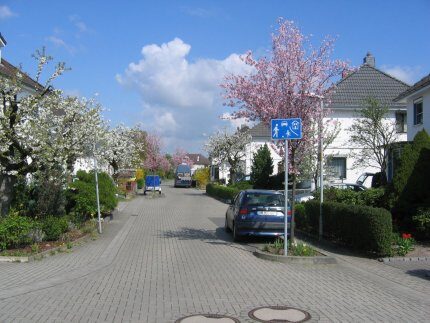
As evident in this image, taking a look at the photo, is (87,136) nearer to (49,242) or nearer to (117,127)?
(49,242)

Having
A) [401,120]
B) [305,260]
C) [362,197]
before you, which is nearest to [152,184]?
[401,120]

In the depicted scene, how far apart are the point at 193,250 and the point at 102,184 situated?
8303mm

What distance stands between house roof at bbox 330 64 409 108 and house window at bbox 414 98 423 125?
11109 millimetres

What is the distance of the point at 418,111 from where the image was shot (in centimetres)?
2525

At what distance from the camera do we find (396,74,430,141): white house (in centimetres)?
2347

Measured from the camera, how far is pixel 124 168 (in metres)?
39.1

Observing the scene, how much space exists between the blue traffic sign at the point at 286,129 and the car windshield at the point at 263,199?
3.09 meters

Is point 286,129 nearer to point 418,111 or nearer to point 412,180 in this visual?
point 412,180

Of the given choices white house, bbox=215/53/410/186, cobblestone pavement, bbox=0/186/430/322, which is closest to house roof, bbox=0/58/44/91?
cobblestone pavement, bbox=0/186/430/322

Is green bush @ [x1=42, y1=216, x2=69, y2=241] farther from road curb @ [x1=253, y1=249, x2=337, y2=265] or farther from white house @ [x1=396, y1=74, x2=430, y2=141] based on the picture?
white house @ [x1=396, y1=74, x2=430, y2=141]

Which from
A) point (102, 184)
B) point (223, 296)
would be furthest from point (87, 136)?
point (223, 296)

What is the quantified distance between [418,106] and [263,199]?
14502mm

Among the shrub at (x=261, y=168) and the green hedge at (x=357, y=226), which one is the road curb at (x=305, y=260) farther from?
the shrub at (x=261, y=168)

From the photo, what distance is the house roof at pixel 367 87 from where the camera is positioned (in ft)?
122
